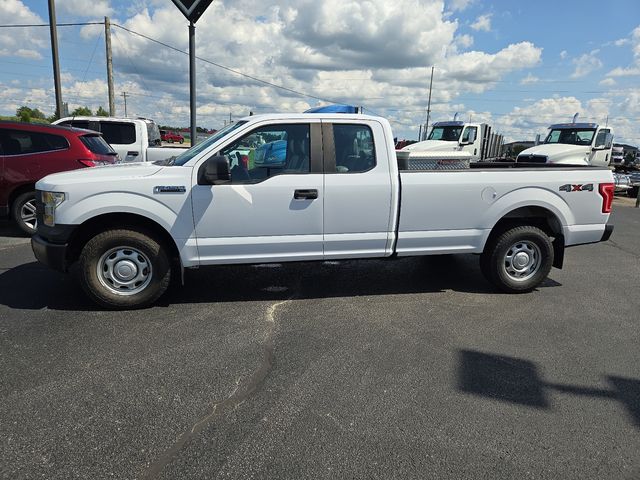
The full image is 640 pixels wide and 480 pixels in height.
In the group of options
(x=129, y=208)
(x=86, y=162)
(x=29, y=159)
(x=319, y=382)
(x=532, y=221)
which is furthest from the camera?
(x=86, y=162)

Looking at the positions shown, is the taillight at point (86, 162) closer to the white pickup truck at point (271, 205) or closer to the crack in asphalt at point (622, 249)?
the white pickup truck at point (271, 205)

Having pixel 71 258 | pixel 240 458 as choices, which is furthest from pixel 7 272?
pixel 240 458

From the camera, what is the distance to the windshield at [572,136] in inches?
628

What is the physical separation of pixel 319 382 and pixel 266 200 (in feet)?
6.28

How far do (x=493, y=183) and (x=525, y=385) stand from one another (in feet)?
7.91

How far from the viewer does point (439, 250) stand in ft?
16.8

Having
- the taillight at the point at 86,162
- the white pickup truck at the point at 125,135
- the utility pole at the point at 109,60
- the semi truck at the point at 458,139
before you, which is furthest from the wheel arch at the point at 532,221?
the utility pole at the point at 109,60

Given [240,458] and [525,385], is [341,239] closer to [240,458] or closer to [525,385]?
[525,385]

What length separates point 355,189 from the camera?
4672 mm

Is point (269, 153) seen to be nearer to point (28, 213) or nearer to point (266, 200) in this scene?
point (266, 200)

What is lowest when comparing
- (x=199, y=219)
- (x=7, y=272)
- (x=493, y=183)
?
(x=7, y=272)

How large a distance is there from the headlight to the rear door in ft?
8.19

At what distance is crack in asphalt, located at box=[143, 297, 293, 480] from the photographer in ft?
8.07

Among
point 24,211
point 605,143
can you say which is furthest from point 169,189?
point 605,143
